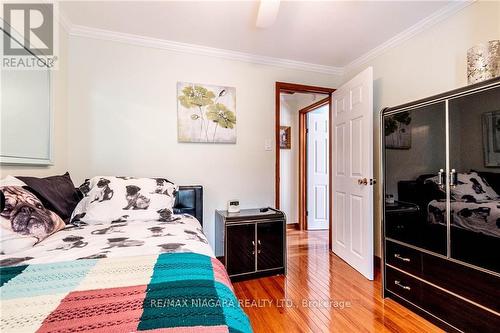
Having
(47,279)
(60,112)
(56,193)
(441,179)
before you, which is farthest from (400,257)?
(60,112)

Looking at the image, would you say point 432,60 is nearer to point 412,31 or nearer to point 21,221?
point 412,31

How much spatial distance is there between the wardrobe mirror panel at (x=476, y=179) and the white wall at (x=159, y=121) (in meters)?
1.73

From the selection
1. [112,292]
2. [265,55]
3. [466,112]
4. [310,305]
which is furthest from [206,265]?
[265,55]

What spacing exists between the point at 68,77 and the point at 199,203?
5.57 feet

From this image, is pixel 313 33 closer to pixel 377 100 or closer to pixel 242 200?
pixel 377 100

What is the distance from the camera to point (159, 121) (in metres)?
2.52

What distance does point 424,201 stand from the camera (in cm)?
173

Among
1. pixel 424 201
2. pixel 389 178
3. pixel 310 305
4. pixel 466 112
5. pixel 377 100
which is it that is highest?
pixel 377 100

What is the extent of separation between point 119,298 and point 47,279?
33 centimetres

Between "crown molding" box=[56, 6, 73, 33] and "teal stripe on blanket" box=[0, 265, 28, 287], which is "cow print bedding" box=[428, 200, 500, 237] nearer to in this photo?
"teal stripe on blanket" box=[0, 265, 28, 287]

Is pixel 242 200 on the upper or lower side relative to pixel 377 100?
lower

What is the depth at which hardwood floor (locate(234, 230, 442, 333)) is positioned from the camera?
1.67 metres

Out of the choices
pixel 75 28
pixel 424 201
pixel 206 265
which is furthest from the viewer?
pixel 75 28

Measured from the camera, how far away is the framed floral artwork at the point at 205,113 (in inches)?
102
